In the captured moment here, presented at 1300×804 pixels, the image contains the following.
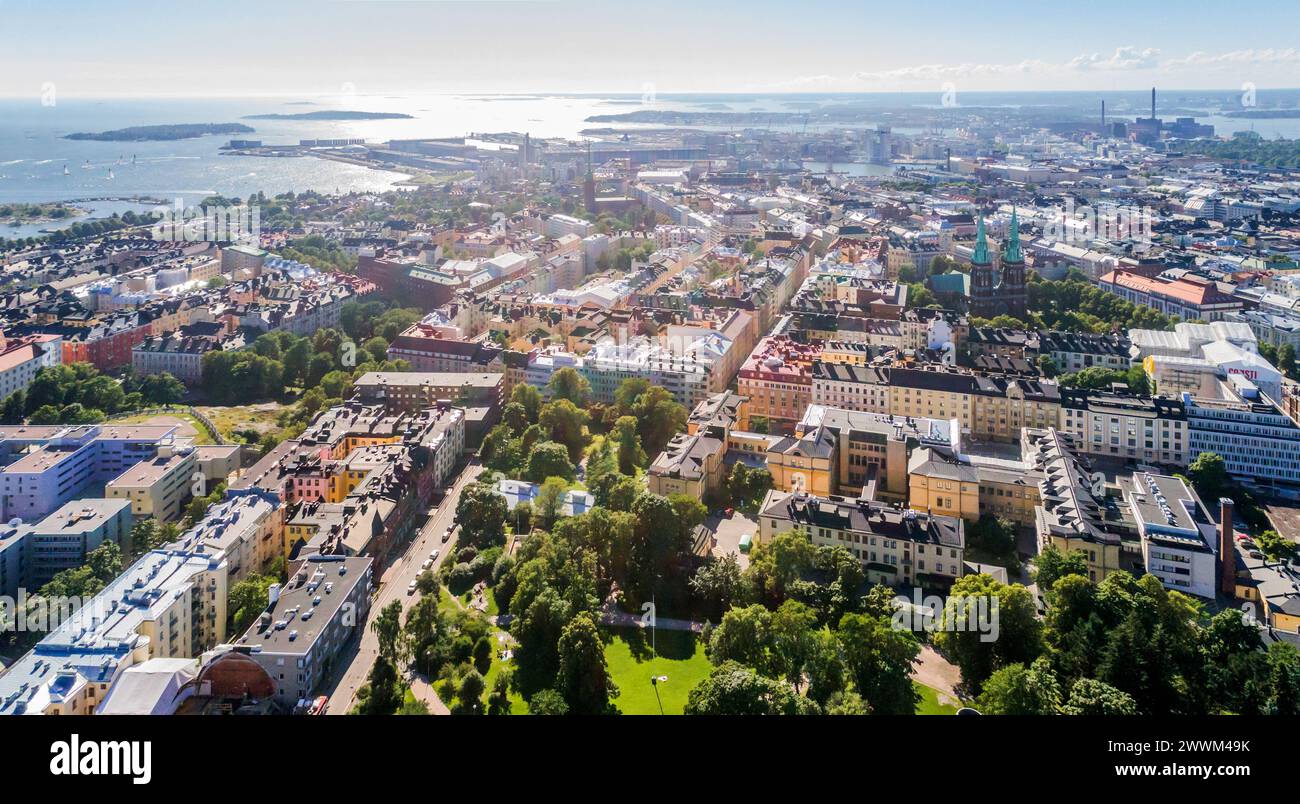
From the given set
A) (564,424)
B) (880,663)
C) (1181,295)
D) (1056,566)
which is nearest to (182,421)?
(564,424)

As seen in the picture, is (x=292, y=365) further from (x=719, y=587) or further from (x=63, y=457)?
(x=719, y=587)

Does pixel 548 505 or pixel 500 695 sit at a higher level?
pixel 548 505

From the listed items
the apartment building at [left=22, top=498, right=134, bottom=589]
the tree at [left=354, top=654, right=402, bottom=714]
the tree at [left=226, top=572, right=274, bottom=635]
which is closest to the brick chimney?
the tree at [left=354, top=654, right=402, bottom=714]

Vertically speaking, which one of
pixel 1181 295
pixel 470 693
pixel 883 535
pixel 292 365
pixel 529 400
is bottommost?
pixel 470 693

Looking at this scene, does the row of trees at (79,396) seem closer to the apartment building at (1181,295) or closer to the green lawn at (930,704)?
the green lawn at (930,704)

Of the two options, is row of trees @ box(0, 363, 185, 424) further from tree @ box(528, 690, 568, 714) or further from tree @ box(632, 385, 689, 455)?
tree @ box(528, 690, 568, 714)

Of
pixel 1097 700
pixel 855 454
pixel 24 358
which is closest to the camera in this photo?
pixel 1097 700
